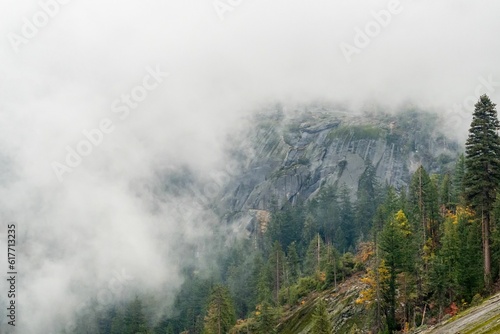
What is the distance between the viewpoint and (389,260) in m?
57.7

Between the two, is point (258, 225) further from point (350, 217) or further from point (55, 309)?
point (55, 309)

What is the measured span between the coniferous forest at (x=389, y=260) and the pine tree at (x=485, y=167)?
0.10 metres

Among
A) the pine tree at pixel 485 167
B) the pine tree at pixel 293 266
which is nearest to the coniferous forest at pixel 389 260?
the pine tree at pixel 485 167

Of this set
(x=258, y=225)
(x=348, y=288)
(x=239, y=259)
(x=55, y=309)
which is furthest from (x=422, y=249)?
(x=55, y=309)

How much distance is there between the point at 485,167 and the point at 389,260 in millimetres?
15769

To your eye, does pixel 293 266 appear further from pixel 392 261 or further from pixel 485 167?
pixel 485 167

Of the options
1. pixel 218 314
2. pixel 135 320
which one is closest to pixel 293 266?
pixel 218 314

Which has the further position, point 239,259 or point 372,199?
point 239,259

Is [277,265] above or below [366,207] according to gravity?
above

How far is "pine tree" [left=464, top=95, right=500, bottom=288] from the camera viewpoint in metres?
48.9

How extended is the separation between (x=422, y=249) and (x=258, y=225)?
443 feet

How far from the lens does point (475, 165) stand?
49.6m

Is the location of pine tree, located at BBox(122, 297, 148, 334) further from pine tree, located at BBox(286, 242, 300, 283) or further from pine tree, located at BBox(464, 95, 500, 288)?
pine tree, located at BBox(464, 95, 500, 288)

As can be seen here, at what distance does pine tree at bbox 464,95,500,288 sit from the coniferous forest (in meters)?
0.10
